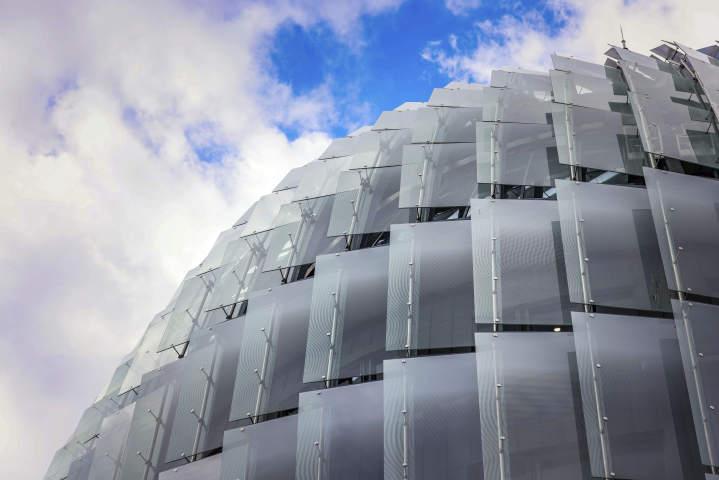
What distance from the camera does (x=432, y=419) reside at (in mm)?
13844

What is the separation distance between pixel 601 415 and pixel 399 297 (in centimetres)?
560

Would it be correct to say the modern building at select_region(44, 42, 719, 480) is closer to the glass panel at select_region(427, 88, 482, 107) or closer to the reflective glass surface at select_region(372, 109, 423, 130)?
the glass panel at select_region(427, 88, 482, 107)

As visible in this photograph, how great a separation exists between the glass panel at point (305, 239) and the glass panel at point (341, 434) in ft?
18.1

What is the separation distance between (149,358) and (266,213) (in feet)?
25.2

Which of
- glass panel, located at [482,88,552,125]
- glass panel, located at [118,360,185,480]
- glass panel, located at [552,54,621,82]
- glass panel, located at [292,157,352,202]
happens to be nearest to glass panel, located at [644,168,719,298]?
glass panel, located at [482,88,552,125]

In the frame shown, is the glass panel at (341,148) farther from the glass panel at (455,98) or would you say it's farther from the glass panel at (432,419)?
the glass panel at (432,419)

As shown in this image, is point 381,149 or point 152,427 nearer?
point 152,427

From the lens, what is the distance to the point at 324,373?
16.1m

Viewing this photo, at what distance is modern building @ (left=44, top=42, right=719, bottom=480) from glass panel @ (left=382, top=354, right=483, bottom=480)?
0.05 metres

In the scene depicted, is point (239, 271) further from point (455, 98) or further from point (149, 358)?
point (455, 98)

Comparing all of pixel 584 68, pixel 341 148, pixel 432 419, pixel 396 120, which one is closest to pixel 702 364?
pixel 432 419

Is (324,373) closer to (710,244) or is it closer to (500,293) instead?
(500,293)

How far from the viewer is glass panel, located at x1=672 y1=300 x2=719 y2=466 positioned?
11.1 m

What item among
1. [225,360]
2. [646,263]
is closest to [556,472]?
[646,263]
